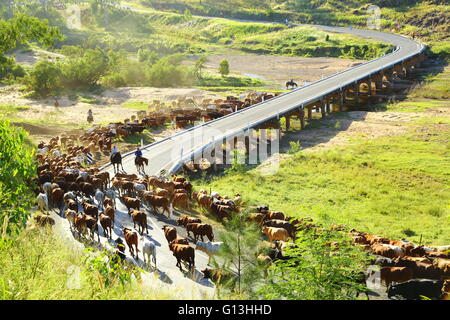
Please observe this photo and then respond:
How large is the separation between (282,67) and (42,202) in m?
73.5

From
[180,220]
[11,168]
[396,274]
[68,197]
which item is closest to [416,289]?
[396,274]

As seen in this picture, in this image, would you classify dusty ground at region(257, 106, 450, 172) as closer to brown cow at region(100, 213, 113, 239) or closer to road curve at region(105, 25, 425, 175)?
road curve at region(105, 25, 425, 175)

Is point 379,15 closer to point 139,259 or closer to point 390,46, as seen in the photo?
point 390,46

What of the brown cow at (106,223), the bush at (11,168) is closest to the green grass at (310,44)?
the brown cow at (106,223)

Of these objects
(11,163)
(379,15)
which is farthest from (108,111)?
(379,15)

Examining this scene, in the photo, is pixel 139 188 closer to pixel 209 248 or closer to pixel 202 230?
pixel 202 230

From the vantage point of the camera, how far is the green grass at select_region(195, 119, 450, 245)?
24641 millimetres

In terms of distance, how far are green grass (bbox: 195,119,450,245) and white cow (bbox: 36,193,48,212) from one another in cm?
1057

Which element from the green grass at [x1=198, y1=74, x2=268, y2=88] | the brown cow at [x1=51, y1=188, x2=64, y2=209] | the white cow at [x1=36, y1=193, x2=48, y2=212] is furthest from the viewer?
the green grass at [x1=198, y1=74, x2=268, y2=88]


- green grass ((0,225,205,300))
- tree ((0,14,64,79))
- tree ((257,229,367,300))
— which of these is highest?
tree ((0,14,64,79))

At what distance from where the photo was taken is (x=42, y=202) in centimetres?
2295

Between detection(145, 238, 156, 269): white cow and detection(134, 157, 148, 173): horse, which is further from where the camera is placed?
detection(134, 157, 148, 173): horse

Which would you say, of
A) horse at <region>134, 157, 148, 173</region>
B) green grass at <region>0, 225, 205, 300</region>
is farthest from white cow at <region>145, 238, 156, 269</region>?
horse at <region>134, 157, 148, 173</region>
